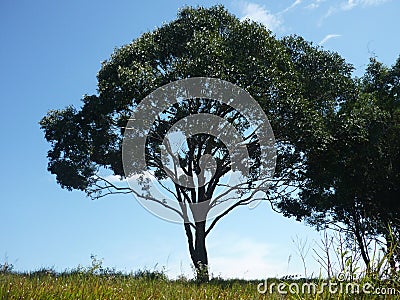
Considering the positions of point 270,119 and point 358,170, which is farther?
point 358,170

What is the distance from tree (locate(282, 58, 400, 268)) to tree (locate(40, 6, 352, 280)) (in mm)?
704

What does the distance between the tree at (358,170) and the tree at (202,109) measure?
704 millimetres

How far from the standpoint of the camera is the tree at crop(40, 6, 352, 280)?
14.2 m

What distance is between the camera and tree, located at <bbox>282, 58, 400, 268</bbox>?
16.3m

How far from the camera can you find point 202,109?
14.6 metres

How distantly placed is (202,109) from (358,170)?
658 cm

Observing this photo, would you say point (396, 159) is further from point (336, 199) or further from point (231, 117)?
point (231, 117)

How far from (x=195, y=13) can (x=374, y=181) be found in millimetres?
8863

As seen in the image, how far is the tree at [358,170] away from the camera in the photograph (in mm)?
16281

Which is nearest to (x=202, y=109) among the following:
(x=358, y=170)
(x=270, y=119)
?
(x=270, y=119)

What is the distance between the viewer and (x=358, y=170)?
17266 millimetres

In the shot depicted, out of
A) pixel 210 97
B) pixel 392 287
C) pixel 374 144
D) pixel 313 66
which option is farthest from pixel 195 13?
pixel 392 287

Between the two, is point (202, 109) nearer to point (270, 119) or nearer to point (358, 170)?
point (270, 119)

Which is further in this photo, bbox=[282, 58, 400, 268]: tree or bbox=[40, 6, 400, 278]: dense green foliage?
bbox=[282, 58, 400, 268]: tree
